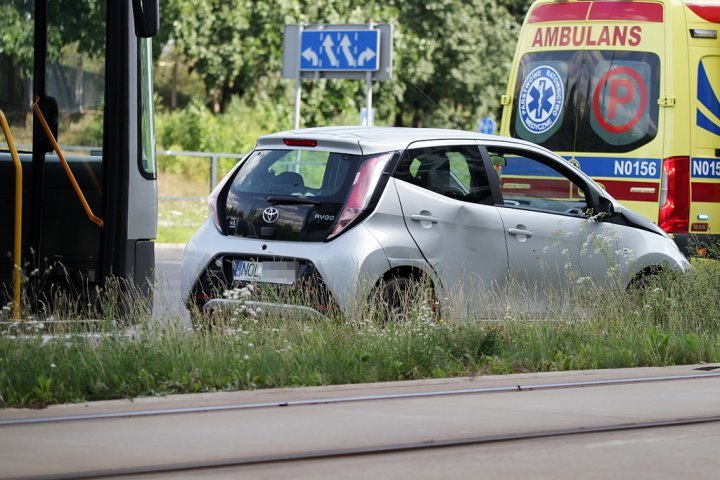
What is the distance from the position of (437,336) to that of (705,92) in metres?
6.45

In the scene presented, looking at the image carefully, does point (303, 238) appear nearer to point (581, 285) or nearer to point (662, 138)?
point (581, 285)

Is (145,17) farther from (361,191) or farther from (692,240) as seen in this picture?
(692,240)

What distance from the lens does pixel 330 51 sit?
21.1m

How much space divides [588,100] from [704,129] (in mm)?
1215

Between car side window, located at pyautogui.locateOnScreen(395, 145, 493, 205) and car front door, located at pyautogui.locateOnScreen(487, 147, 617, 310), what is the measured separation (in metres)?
0.22

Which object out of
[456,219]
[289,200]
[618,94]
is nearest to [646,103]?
[618,94]

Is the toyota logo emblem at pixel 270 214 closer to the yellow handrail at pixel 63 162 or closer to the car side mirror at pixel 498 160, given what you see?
the yellow handrail at pixel 63 162

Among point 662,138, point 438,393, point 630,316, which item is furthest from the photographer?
point 662,138

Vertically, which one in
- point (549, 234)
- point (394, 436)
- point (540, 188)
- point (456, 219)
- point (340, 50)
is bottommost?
point (394, 436)

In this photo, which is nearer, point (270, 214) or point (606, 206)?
point (270, 214)

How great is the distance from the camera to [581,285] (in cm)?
1056

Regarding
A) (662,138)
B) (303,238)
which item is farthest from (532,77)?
(303,238)

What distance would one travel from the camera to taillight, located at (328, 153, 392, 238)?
959cm

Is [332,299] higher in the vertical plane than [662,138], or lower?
lower
